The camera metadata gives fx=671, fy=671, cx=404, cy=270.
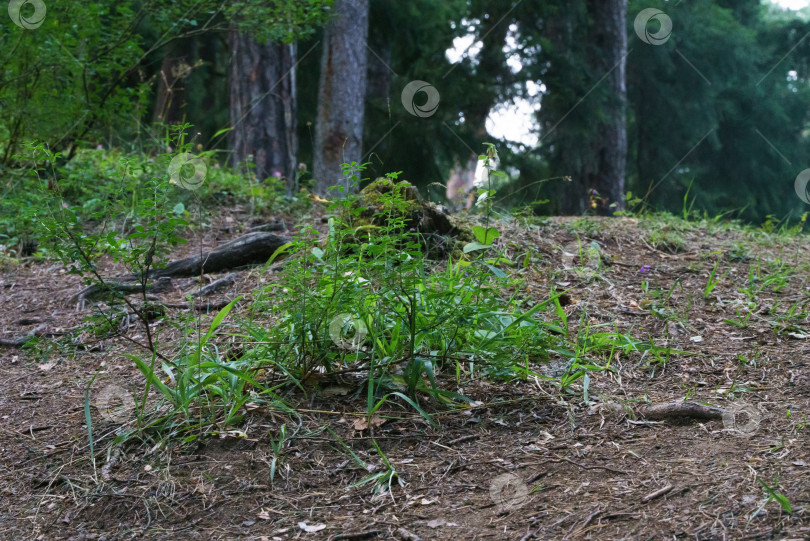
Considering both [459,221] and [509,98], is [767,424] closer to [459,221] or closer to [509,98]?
[459,221]

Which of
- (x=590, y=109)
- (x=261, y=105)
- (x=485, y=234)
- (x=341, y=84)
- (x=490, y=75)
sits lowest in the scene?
(x=485, y=234)

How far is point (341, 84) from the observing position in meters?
7.21

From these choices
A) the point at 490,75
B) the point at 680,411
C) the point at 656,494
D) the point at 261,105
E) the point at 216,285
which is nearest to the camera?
the point at 656,494

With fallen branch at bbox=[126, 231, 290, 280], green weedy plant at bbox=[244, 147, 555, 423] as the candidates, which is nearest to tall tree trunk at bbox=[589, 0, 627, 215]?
fallen branch at bbox=[126, 231, 290, 280]

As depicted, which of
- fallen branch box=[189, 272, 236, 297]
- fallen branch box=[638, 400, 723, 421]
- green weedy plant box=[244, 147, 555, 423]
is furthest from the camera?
fallen branch box=[189, 272, 236, 297]

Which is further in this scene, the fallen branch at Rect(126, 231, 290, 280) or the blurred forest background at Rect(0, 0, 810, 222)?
the blurred forest background at Rect(0, 0, 810, 222)

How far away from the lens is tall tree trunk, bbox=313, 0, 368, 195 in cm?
719

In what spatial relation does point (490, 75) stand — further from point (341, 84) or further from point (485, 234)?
point (485, 234)

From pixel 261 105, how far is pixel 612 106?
4.30 meters

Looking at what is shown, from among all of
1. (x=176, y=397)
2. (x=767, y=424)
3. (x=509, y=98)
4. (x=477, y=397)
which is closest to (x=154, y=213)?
(x=176, y=397)

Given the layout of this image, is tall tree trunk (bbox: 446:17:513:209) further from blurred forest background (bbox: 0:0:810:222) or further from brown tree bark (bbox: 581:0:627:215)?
brown tree bark (bbox: 581:0:627:215)

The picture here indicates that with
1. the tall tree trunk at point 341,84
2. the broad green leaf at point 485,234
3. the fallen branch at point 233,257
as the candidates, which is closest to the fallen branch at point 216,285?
the fallen branch at point 233,257

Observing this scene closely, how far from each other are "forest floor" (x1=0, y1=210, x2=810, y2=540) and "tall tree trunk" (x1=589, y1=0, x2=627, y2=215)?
18.2ft

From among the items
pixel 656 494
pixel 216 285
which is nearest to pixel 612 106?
pixel 216 285
